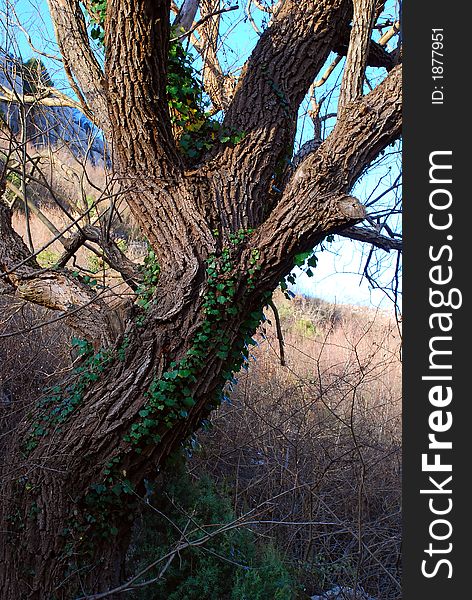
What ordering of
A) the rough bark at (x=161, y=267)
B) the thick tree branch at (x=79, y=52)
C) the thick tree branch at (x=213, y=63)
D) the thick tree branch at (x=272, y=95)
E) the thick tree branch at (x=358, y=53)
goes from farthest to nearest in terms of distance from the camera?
the thick tree branch at (x=213, y=63)
the thick tree branch at (x=79, y=52)
the thick tree branch at (x=272, y=95)
the thick tree branch at (x=358, y=53)
the rough bark at (x=161, y=267)

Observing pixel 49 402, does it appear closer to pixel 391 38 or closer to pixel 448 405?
pixel 448 405

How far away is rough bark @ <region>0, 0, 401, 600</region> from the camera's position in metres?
3.42

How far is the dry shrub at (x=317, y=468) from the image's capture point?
5.24 m

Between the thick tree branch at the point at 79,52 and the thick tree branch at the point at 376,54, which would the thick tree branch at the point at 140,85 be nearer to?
the thick tree branch at the point at 79,52

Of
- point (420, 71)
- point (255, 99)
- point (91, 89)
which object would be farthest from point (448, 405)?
point (91, 89)

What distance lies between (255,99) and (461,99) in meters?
1.50

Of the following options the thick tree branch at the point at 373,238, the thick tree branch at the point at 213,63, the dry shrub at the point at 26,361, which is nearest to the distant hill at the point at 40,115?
the thick tree branch at the point at 213,63

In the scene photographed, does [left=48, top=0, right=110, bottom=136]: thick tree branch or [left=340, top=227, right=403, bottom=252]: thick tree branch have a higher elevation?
[left=48, top=0, right=110, bottom=136]: thick tree branch

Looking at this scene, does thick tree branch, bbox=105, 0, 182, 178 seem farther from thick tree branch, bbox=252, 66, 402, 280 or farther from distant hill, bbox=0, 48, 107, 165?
thick tree branch, bbox=252, 66, 402, 280

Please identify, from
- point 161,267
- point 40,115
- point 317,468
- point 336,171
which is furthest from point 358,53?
point 317,468

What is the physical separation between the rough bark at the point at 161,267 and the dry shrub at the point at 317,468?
148 cm

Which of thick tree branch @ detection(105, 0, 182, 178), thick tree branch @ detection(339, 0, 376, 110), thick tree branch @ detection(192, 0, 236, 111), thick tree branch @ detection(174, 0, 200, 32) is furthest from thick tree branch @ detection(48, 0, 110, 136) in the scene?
thick tree branch @ detection(192, 0, 236, 111)

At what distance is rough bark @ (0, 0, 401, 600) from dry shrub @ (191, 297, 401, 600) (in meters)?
1.48

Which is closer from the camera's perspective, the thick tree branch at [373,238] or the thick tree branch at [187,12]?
the thick tree branch at [373,238]
